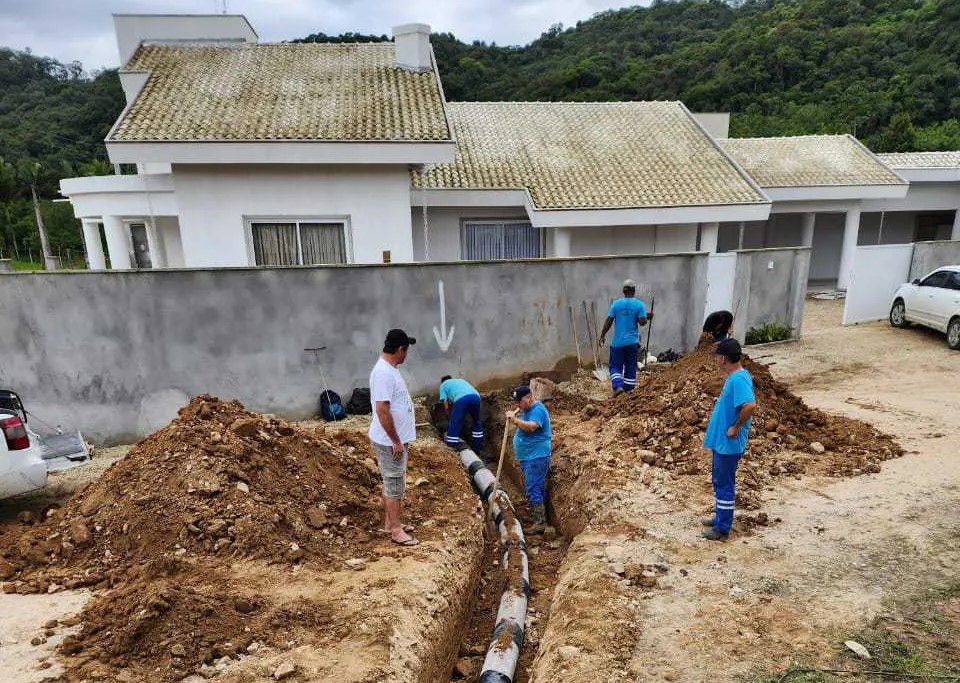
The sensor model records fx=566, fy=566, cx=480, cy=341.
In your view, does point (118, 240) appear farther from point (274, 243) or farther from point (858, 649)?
point (858, 649)

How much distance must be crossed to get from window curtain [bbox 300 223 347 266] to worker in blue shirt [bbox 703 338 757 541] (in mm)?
9036

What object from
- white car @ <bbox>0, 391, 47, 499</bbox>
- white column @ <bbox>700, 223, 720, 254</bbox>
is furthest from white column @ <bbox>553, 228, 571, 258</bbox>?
white car @ <bbox>0, 391, 47, 499</bbox>

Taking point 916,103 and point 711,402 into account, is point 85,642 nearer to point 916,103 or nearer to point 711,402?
point 711,402

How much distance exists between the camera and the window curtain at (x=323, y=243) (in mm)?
11961

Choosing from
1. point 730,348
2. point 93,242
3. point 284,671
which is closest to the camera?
point 284,671

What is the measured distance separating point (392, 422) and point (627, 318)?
4.97 meters

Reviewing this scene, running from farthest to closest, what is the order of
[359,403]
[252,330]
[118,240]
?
[118,240]
[359,403]
[252,330]

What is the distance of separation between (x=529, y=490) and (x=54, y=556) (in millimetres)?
4626

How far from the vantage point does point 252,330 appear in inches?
329

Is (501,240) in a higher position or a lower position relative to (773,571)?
higher

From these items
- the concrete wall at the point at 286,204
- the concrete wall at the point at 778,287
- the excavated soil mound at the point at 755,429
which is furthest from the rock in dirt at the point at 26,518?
the concrete wall at the point at 778,287

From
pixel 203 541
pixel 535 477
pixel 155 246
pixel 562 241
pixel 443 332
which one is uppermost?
pixel 155 246

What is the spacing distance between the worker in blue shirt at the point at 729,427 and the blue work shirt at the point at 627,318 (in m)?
3.84

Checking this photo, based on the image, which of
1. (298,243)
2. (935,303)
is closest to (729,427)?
(298,243)
